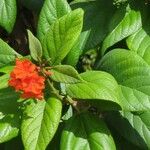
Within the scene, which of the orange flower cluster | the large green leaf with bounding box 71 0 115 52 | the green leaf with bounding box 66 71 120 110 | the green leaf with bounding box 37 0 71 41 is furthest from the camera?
the large green leaf with bounding box 71 0 115 52

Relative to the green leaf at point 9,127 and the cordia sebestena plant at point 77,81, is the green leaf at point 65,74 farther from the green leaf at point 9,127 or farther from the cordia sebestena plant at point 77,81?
the green leaf at point 9,127

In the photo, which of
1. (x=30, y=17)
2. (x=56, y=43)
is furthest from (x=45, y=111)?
(x=30, y=17)

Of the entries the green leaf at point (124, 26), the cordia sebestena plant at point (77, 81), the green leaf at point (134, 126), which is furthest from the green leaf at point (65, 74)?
the green leaf at point (134, 126)

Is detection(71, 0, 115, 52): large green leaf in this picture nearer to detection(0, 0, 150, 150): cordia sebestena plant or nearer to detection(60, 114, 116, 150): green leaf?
detection(0, 0, 150, 150): cordia sebestena plant

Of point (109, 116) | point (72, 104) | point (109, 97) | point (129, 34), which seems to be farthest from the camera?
point (109, 116)

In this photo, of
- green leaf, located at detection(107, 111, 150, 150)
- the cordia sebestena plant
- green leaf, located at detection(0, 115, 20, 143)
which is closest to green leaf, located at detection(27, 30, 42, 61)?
the cordia sebestena plant

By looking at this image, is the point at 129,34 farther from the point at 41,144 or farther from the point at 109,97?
the point at 41,144
